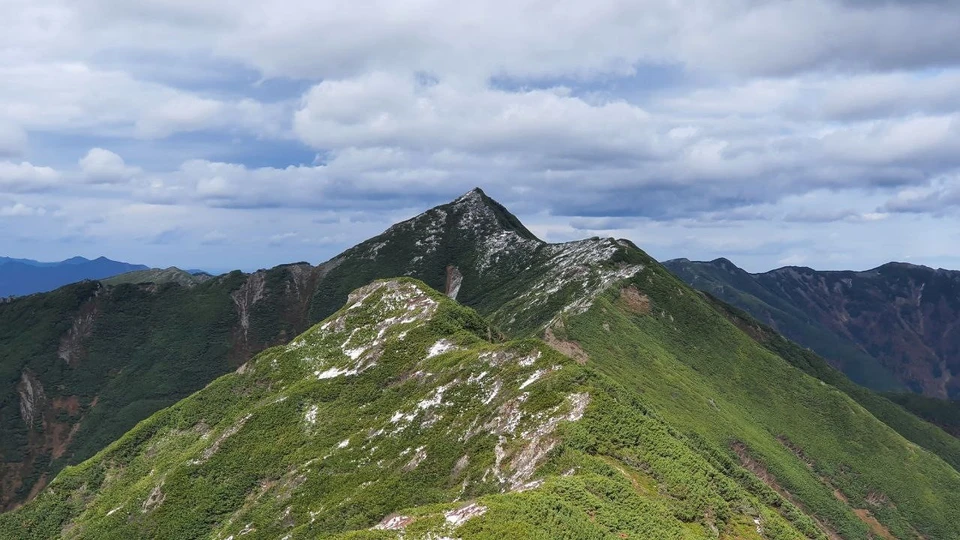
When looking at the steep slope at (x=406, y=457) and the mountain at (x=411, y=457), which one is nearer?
the steep slope at (x=406, y=457)

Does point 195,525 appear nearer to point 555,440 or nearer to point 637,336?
point 555,440

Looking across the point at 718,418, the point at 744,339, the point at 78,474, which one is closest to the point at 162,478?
the point at 78,474

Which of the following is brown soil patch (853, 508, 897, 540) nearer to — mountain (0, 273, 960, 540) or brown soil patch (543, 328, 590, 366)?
mountain (0, 273, 960, 540)

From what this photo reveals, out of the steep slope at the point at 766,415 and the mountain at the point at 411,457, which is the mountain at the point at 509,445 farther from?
the steep slope at the point at 766,415

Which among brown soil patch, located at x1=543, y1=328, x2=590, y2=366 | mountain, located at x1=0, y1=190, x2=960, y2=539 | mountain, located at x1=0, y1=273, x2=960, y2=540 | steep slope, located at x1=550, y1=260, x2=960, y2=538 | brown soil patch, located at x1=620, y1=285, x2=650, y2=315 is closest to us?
mountain, located at x1=0, y1=273, x2=960, y2=540

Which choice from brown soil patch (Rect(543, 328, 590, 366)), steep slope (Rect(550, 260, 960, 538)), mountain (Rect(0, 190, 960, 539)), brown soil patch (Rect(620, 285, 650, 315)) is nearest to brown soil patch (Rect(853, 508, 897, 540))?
steep slope (Rect(550, 260, 960, 538))

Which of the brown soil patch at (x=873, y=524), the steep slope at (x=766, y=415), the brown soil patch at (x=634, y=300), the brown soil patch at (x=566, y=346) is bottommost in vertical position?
the brown soil patch at (x=873, y=524)

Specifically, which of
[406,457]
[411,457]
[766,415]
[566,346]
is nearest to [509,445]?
[411,457]

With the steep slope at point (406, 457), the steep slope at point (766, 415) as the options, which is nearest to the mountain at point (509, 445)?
the steep slope at point (406, 457)
